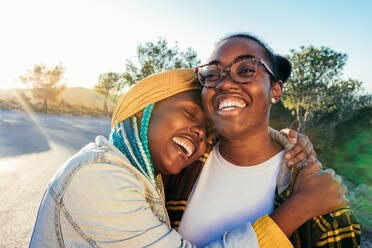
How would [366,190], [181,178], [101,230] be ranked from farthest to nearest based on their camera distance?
[366,190] → [181,178] → [101,230]

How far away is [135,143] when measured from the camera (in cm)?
174

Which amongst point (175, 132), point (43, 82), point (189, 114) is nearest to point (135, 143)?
point (175, 132)

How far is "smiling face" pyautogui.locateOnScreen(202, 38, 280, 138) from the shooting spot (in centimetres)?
178

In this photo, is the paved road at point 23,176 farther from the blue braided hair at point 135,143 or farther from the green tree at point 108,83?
the green tree at point 108,83

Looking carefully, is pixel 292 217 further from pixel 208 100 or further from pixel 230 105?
pixel 208 100

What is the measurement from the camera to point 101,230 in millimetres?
1223

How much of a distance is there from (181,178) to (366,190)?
674 cm

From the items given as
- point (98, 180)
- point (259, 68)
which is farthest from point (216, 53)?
point (98, 180)

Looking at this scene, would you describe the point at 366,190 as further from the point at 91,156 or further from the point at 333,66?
the point at 333,66

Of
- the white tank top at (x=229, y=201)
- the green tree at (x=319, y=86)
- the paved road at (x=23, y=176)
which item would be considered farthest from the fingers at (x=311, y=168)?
the green tree at (x=319, y=86)

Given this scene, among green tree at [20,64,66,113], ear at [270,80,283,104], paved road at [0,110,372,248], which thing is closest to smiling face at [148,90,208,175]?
ear at [270,80,283,104]

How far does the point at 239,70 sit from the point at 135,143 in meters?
0.97

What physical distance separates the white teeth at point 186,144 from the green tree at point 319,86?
14031 millimetres

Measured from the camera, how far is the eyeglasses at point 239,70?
5.88 ft
